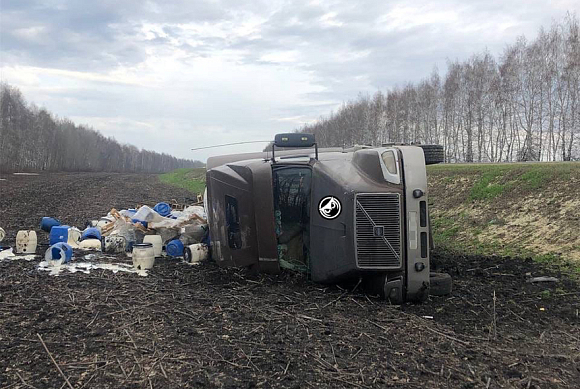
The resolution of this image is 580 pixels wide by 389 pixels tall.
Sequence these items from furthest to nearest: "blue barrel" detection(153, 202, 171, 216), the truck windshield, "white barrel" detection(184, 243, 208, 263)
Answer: "blue barrel" detection(153, 202, 171, 216)
"white barrel" detection(184, 243, 208, 263)
the truck windshield

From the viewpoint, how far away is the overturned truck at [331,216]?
504 centimetres

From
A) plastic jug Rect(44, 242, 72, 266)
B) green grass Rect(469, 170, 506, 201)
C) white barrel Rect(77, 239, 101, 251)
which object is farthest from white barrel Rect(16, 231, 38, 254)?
green grass Rect(469, 170, 506, 201)

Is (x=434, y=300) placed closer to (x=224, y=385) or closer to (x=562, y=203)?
(x=224, y=385)

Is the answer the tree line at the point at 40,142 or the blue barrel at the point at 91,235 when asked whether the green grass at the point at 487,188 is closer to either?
the blue barrel at the point at 91,235

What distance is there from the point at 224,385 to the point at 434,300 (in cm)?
309

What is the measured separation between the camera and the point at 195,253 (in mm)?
7156

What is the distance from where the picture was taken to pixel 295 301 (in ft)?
16.8

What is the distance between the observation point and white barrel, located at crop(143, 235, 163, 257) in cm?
762

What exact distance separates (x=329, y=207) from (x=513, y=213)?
6.64 m

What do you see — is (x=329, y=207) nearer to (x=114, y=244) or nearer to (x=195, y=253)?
(x=195, y=253)

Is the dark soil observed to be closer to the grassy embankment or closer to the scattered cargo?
the scattered cargo

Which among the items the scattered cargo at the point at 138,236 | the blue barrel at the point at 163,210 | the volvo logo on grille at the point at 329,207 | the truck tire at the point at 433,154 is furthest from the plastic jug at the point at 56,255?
the truck tire at the point at 433,154

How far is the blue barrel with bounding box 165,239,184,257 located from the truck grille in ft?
11.6

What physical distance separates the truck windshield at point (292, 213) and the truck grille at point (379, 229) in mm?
872
